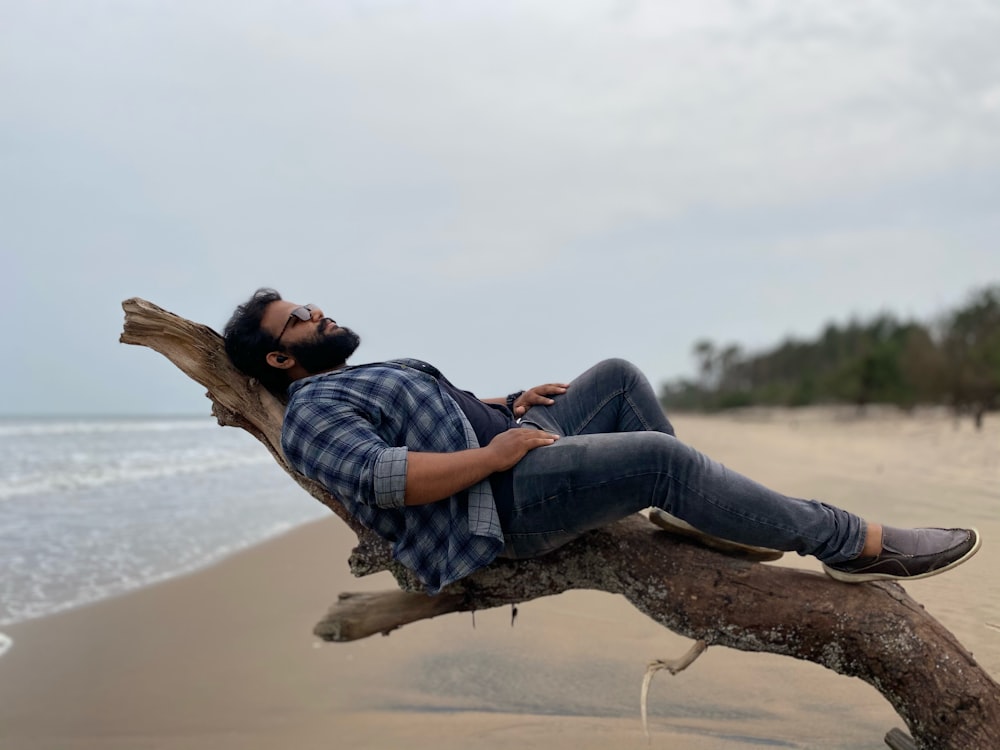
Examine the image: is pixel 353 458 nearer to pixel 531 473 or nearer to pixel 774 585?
pixel 531 473

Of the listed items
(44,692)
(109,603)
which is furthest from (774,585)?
(109,603)

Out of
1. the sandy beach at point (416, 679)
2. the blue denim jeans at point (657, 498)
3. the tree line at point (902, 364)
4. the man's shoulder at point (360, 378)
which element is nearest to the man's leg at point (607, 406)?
the blue denim jeans at point (657, 498)

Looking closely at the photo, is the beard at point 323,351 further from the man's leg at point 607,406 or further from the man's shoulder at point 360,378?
the man's leg at point 607,406

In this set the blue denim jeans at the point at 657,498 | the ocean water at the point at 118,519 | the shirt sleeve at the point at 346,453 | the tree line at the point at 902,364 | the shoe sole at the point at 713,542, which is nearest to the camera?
the shirt sleeve at the point at 346,453

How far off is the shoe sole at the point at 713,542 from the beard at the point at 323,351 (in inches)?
55.4

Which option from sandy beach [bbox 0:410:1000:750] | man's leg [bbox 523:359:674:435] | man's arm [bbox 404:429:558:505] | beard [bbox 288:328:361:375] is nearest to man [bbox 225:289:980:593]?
man's arm [bbox 404:429:558:505]

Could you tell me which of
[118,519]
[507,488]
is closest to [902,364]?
[118,519]

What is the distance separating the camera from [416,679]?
4.62 meters

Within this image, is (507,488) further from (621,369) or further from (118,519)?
(118,519)

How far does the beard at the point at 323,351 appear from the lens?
2.94 meters

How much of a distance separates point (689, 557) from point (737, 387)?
89057 millimetres

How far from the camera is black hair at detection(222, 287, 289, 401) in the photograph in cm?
296

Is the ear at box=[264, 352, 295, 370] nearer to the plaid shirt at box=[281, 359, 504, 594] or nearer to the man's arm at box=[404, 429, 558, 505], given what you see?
the plaid shirt at box=[281, 359, 504, 594]

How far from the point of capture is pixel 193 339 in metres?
3.05
